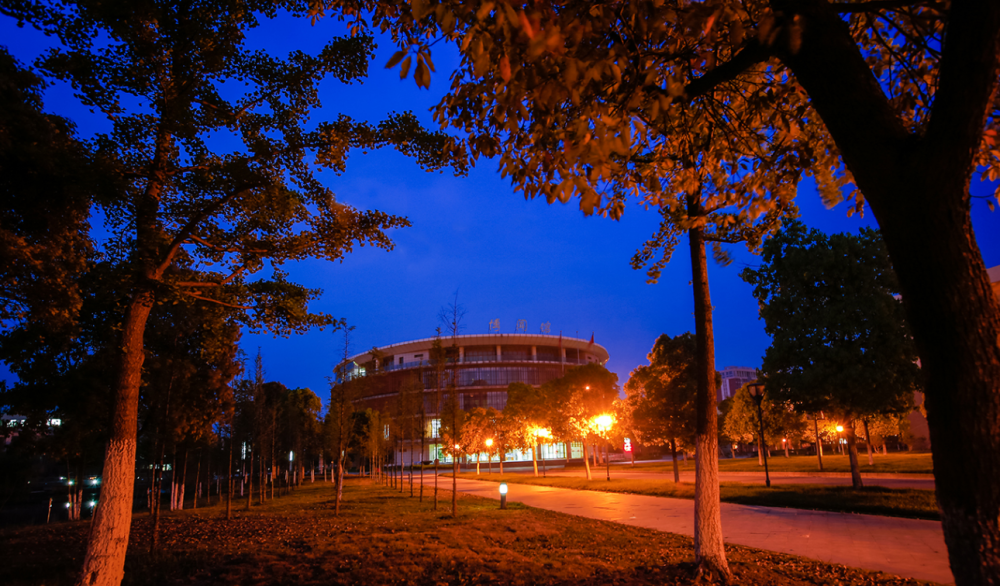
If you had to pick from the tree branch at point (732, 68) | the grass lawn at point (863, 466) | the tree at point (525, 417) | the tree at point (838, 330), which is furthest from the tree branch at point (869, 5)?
the tree at point (525, 417)

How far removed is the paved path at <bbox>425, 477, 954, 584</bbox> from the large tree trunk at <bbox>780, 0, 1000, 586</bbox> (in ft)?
22.6

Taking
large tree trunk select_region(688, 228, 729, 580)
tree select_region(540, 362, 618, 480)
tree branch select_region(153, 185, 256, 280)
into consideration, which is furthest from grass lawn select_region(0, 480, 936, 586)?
tree select_region(540, 362, 618, 480)

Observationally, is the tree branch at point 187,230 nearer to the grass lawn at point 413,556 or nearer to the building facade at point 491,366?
the grass lawn at point 413,556

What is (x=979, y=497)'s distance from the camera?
2352mm

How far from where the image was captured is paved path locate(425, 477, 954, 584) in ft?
27.0

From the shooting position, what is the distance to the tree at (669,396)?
82.1 feet

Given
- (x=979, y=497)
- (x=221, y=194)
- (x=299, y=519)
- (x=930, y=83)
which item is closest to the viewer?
(x=979, y=497)

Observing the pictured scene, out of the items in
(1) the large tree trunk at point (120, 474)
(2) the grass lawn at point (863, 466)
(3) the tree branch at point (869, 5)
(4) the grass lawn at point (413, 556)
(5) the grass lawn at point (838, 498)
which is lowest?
(2) the grass lawn at point (863, 466)

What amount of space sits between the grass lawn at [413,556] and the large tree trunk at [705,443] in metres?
0.41

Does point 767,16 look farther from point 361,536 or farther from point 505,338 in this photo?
point 505,338

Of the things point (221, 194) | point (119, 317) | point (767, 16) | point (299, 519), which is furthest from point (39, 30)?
point (299, 519)

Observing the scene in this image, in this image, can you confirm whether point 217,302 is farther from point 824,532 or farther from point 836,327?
point 836,327

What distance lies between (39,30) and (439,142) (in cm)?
589

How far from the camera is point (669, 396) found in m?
25.5
